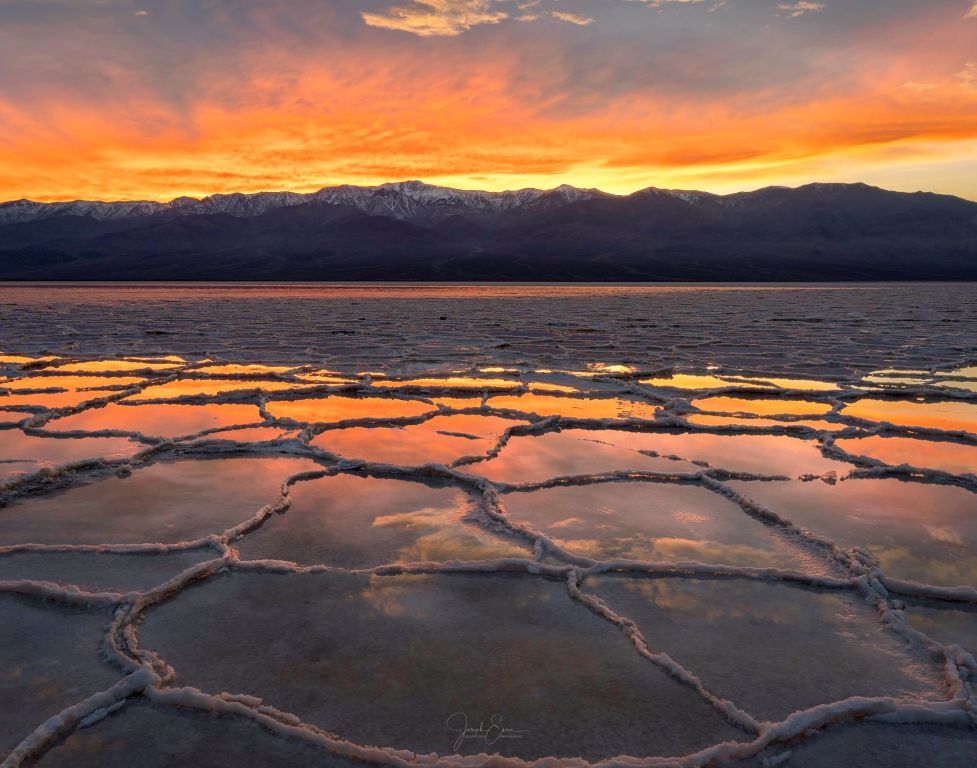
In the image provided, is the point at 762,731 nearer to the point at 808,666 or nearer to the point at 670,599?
the point at 808,666

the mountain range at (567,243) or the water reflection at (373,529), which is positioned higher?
the mountain range at (567,243)

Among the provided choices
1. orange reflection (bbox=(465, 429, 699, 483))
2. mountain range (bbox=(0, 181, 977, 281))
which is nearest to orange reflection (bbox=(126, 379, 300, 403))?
orange reflection (bbox=(465, 429, 699, 483))

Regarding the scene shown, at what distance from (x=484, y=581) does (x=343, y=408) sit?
9.34ft

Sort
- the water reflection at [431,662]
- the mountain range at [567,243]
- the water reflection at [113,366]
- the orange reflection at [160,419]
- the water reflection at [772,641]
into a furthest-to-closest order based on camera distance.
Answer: the mountain range at [567,243] < the water reflection at [113,366] < the orange reflection at [160,419] < the water reflection at [772,641] < the water reflection at [431,662]

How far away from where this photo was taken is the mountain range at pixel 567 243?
85500 millimetres

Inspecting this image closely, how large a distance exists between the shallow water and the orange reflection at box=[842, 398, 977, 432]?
49 mm

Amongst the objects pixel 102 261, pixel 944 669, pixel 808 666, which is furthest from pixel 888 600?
pixel 102 261

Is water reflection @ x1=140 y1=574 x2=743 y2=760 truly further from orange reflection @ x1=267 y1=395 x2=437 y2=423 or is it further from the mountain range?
the mountain range

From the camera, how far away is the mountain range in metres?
85.5

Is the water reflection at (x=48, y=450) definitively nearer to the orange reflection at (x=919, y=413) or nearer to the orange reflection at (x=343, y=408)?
the orange reflection at (x=343, y=408)

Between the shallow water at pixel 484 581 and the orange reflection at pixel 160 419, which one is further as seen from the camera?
the orange reflection at pixel 160 419

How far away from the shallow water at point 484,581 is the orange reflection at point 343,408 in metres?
0.04

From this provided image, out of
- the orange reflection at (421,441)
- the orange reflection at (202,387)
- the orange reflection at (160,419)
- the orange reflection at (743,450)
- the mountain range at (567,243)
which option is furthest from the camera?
the mountain range at (567,243)

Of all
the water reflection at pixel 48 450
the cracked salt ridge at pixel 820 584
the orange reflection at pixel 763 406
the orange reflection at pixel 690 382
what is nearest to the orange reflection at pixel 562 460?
the cracked salt ridge at pixel 820 584
